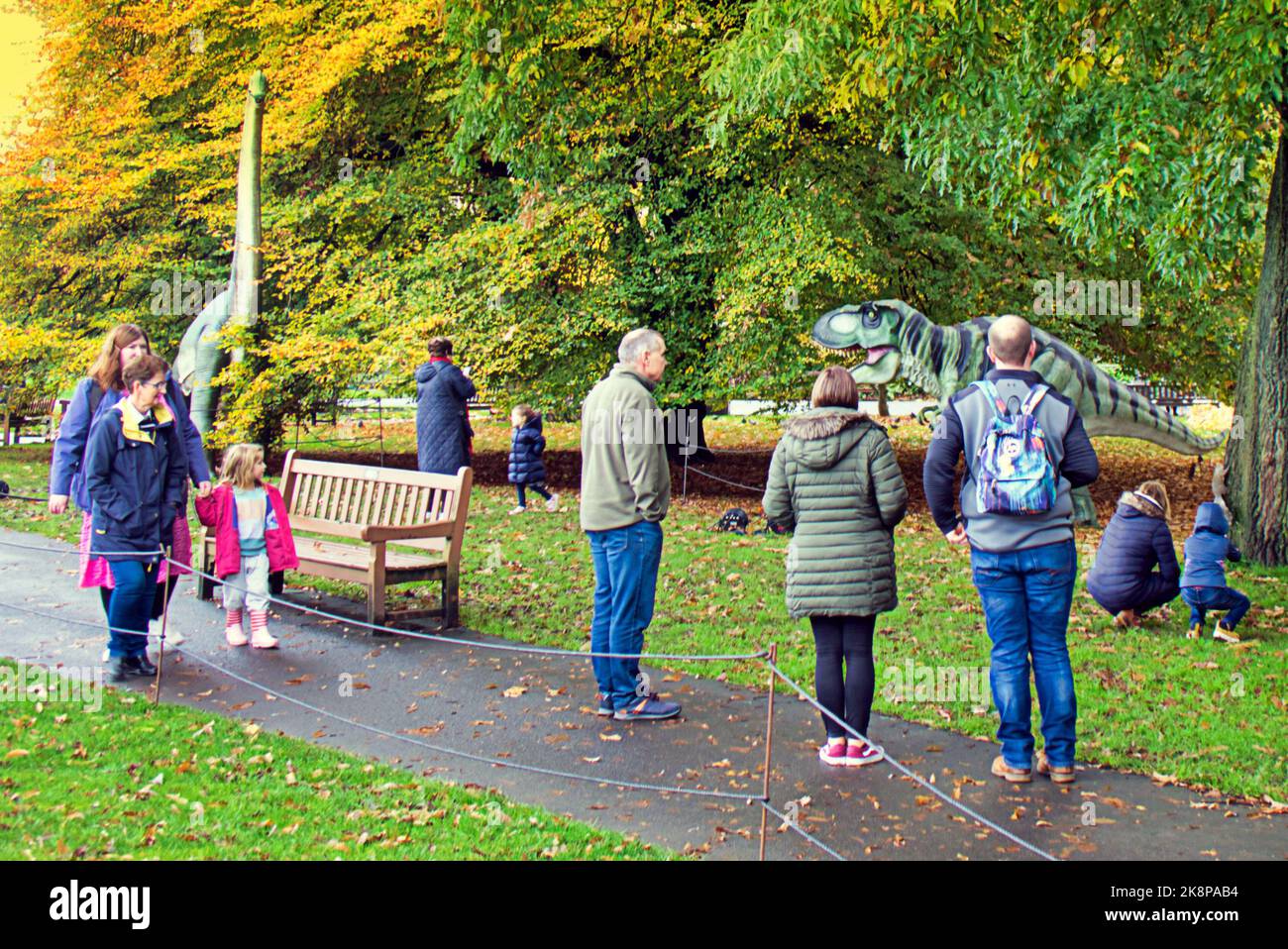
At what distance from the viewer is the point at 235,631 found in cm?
831

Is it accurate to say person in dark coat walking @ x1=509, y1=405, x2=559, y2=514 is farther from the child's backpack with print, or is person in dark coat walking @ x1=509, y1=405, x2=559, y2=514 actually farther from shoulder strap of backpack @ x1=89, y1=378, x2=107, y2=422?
the child's backpack with print

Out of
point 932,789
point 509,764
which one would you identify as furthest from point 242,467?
point 932,789

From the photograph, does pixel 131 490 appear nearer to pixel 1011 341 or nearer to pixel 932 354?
pixel 1011 341

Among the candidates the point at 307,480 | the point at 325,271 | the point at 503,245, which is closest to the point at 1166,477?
the point at 503,245

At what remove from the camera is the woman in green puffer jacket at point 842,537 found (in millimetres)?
5809

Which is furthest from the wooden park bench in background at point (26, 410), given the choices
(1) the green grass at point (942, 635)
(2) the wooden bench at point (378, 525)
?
(2) the wooden bench at point (378, 525)

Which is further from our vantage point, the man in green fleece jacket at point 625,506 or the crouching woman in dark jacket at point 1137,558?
the crouching woman in dark jacket at point 1137,558

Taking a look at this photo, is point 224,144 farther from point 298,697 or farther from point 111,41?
point 298,697

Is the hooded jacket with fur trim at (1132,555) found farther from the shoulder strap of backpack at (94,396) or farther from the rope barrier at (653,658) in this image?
the shoulder strap of backpack at (94,396)

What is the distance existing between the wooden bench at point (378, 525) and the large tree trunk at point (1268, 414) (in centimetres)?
674

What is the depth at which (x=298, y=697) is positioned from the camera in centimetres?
711

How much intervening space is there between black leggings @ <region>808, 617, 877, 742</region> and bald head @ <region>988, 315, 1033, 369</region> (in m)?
1.30

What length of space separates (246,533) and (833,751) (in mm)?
4369

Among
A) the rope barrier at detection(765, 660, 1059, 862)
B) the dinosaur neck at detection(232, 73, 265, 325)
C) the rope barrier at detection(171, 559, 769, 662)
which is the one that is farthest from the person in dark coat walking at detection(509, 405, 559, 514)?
the rope barrier at detection(765, 660, 1059, 862)
